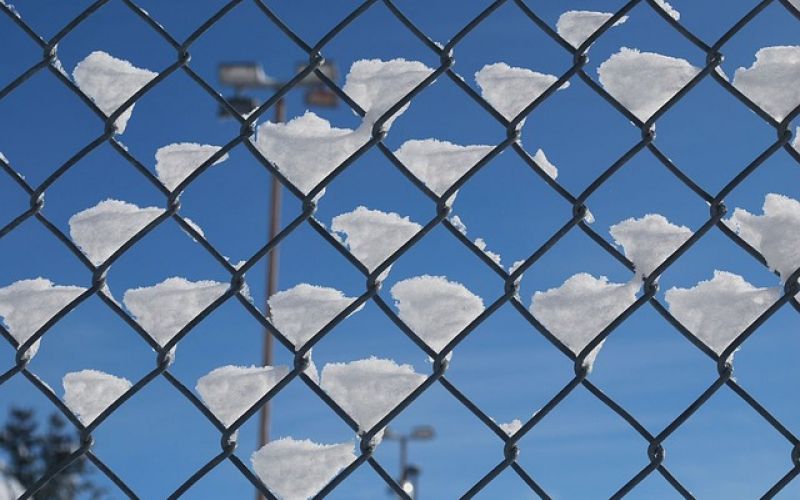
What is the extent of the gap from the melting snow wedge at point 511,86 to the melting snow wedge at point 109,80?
64cm

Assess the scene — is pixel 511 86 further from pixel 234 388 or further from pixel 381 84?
pixel 234 388

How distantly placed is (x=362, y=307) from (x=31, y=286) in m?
0.66

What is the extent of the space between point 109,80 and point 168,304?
0.45 meters

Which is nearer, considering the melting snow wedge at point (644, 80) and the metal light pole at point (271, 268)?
the melting snow wedge at point (644, 80)

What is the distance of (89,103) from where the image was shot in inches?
82.7

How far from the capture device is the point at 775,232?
2113mm

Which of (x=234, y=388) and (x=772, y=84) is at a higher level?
(x=234, y=388)

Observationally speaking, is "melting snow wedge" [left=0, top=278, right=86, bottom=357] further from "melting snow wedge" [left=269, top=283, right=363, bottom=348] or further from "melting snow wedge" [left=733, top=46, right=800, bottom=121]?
"melting snow wedge" [left=733, top=46, right=800, bottom=121]

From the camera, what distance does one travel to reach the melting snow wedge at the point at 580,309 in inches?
81.4

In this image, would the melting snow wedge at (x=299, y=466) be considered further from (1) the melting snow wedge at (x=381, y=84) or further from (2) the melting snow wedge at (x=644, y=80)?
(2) the melting snow wedge at (x=644, y=80)

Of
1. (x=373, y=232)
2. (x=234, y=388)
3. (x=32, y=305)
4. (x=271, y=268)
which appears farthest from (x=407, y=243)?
(x=271, y=268)

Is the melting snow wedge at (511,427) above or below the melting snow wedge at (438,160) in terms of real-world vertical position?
below

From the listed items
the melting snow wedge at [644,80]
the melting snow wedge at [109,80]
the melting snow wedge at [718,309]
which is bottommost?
the melting snow wedge at [718,309]

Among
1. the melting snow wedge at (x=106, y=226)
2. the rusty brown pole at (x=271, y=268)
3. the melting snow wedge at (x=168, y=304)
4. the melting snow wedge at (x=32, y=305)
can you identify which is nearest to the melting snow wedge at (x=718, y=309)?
the melting snow wedge at (x=168, y=304)
